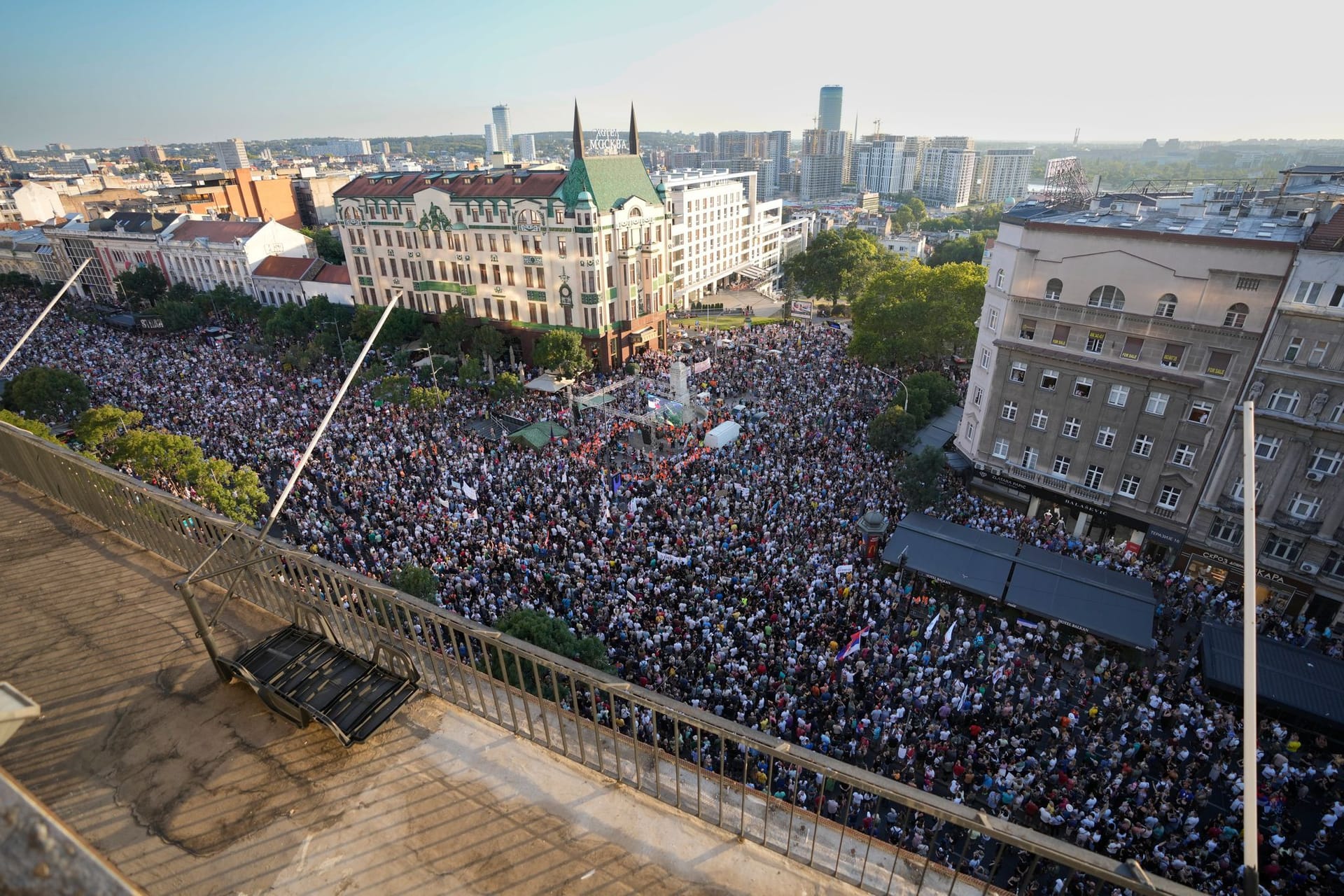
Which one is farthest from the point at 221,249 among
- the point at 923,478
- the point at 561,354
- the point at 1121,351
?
the point at 1121,351

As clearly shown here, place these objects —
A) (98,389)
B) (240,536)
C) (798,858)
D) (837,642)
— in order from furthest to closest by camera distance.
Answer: (98,389) < (837,642) < (240,536) < (798,858)

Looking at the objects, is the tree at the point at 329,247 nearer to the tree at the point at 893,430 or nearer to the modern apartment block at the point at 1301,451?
the tree at the point at 893,430

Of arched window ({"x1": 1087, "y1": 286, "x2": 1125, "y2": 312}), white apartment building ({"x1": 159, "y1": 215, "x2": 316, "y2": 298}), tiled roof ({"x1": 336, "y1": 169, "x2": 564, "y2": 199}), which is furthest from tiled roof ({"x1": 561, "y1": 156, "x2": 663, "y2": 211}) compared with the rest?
white apartment building ({"x1": 159, "y1": 215, "x2": 316, "y2": 298})

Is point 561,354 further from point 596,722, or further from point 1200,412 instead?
point 596,722

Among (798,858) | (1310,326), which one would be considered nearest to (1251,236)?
(1310,326)

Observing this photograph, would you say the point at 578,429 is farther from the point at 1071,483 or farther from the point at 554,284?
the point at 1071,483

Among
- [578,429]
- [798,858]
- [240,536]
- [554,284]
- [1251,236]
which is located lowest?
[578,429]

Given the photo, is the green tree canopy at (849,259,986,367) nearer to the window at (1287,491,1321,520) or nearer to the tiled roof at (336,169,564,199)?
the window at (1287,491,1321,520)
